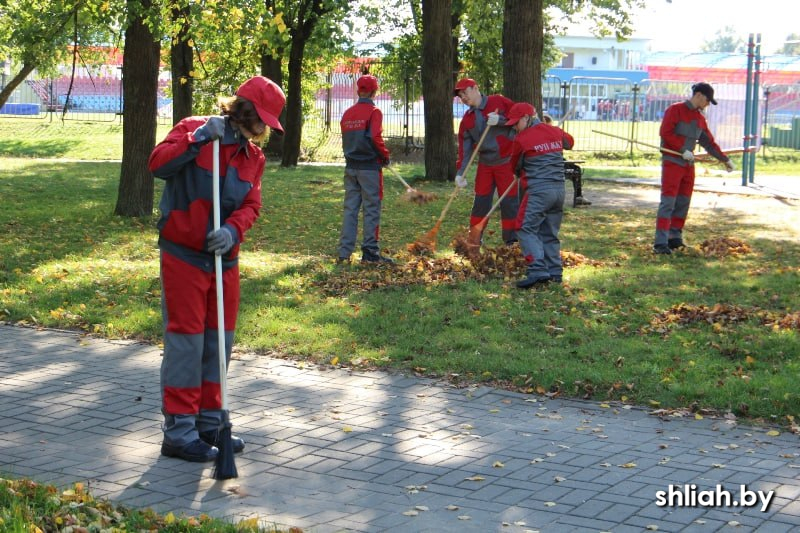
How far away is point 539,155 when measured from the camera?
411 inches

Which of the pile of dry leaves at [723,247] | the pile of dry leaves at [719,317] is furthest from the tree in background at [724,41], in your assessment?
the pile of dry leaves at [719,317]

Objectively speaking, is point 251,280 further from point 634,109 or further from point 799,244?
point 634,109

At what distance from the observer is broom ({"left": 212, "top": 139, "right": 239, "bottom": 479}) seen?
530cm

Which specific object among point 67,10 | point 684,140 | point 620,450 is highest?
point 67,10

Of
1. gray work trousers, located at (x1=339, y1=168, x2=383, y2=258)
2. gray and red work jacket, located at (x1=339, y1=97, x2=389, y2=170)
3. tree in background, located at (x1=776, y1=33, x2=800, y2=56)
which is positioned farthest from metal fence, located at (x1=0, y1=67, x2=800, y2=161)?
gray and red work jacket, located at (x1=339, y1=97, x2=389, y2=170)

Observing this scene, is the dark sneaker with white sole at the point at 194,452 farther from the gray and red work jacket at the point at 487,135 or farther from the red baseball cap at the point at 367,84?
the gray and red work jacket at the point at 487,135

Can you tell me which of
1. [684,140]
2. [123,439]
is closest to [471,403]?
[123,439]

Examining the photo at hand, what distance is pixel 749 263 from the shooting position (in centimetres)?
1198

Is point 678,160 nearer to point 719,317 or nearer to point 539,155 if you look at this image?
point 539,155

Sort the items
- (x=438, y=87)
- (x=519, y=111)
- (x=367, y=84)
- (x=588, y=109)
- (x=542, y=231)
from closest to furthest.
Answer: (x=519, y=111) < (x=542, y=231) < (x=367, y=84) < (x=438, y=87) < (x=588, y=109)

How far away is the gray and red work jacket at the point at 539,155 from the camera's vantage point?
411 inches

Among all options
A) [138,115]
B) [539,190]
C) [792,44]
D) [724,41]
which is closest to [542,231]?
[539,190]

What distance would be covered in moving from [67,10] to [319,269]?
7655 mm
